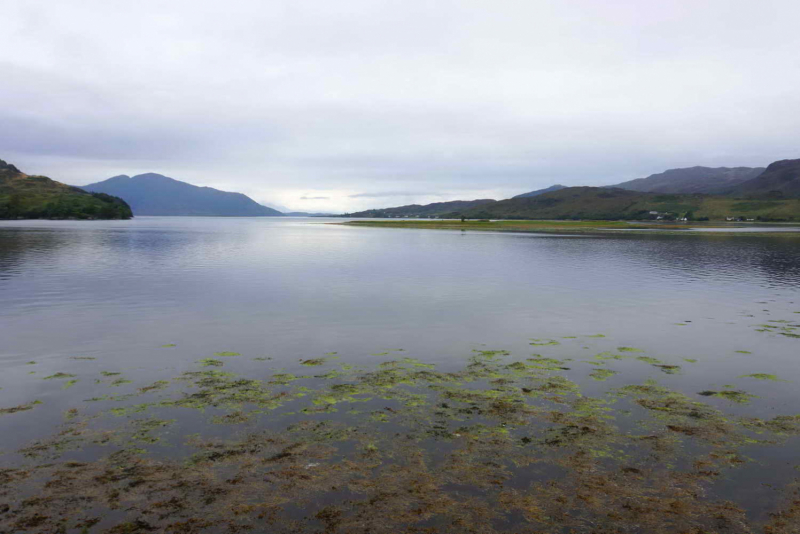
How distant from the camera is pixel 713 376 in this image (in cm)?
2169

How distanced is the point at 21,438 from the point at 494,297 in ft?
113

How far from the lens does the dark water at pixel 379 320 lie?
21.4 meters

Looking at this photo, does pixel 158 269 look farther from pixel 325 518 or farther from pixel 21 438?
pixel 325 518

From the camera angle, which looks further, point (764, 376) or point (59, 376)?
point (764, 376)

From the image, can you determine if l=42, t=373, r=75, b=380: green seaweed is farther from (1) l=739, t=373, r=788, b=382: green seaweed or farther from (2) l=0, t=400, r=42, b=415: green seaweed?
(1) l=739, t=373, r=788, b=382: green seaweed

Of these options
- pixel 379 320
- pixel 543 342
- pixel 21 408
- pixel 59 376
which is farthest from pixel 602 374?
pixel 59 376

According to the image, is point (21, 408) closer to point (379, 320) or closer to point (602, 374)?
point (379, 320)

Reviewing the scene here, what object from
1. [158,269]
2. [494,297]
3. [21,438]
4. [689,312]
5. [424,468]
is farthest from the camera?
[158,269]

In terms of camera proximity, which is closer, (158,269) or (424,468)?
(424,468)

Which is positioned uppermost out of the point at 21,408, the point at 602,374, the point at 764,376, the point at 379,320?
the point at 21,408

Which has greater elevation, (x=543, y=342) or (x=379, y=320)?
(x=379, y=320)

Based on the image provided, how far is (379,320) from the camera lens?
108 ft

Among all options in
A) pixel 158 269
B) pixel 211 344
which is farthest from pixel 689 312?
pixel 158 269

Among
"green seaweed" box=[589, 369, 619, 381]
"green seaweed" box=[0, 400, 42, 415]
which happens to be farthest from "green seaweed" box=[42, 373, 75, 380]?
"green seaweed" box=[589, 369, 619, 381]
